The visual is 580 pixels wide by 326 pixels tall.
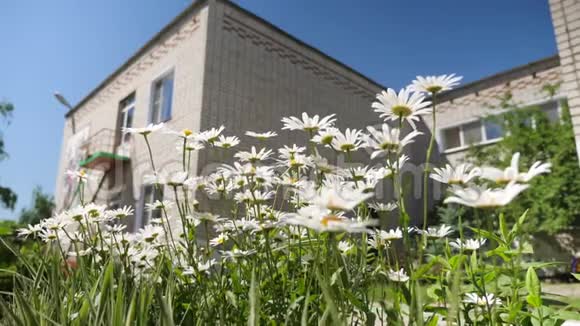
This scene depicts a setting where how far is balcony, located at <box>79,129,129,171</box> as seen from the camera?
23.8ft

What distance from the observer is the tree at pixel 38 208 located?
12.9 metres

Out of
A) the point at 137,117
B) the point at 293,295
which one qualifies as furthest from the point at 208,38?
the point at 293,295

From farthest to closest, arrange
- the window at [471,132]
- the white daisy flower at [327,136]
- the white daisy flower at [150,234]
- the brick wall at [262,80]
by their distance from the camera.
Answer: the window at [471,132]
the brick wall at [262,80]
the white daisy flower at [150,234]
the white daisy flower at [327,136]

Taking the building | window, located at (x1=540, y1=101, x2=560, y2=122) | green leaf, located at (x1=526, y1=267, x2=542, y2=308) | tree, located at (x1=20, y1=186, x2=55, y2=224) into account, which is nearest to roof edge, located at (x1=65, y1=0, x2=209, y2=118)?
the building

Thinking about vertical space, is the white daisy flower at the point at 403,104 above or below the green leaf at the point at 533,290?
above

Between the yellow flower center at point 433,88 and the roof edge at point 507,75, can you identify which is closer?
the yellow flower center at point 433,88

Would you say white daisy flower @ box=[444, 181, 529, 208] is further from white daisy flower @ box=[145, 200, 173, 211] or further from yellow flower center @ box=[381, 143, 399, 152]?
white daisy flower @ box=[145, 200, 173, 211]

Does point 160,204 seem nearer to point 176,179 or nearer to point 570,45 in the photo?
point 176,179

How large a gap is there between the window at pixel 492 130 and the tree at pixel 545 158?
459mm

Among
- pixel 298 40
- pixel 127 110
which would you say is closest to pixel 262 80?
pixel 298 40

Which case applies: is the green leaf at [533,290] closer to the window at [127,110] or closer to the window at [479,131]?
the window at [479,131]

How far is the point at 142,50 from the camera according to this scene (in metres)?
7.62

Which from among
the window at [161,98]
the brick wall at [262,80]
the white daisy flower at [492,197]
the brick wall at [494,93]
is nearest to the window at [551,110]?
the brick wall at [494,93]

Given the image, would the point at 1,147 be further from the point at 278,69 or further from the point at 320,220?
the point at 320,220
